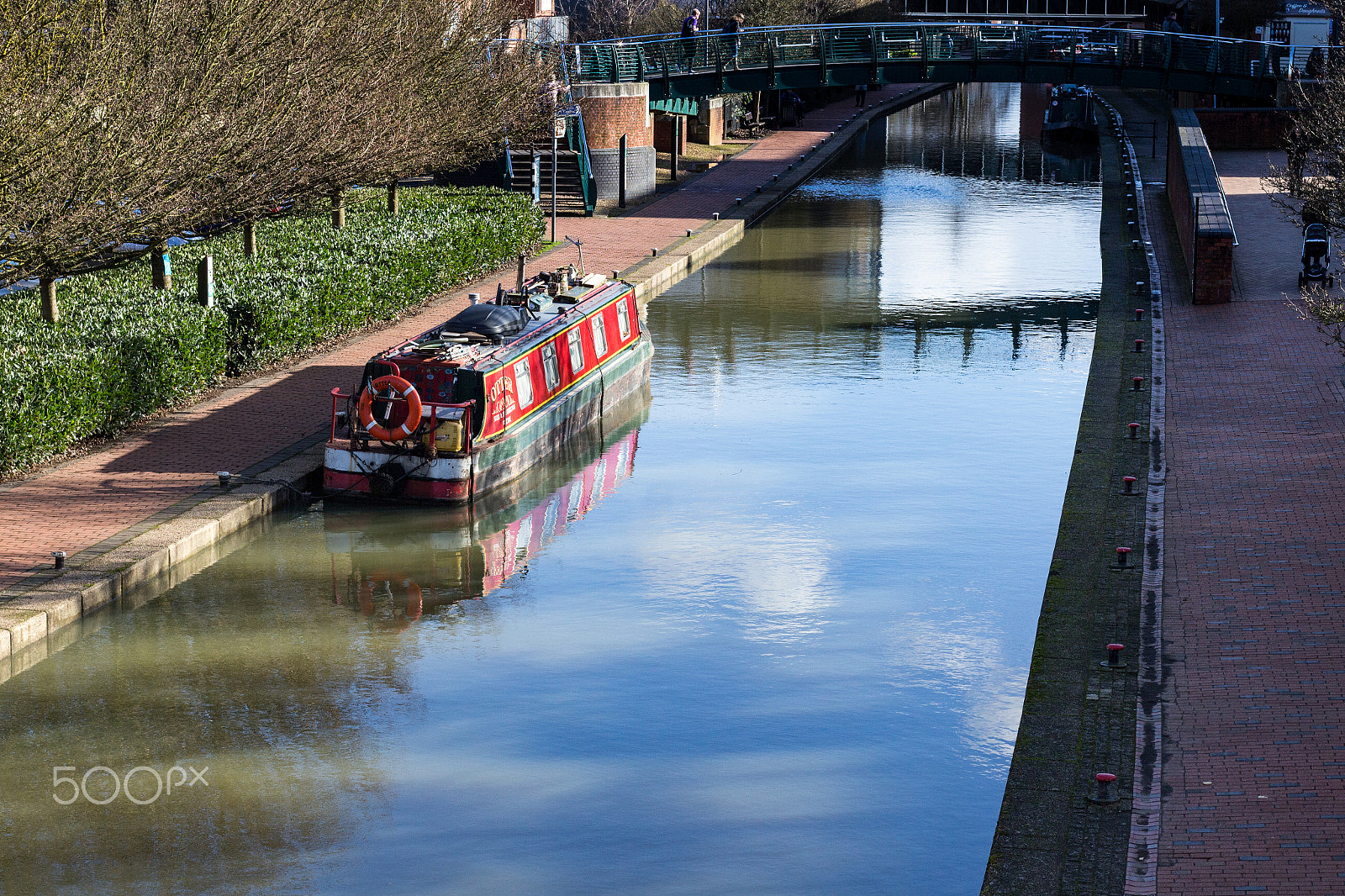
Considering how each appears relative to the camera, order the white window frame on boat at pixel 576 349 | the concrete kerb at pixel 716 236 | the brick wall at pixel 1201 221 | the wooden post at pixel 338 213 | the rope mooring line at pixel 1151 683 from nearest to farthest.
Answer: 1. the rope mooring line at pixel 1151 683
2. the white window frame on boat at pixel 576 349
3. the brick wall at pixel 1201 221
4. the wooden post at pixel 338 213
5. the concrete kerb at pixel 716 236

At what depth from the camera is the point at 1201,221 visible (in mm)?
25734

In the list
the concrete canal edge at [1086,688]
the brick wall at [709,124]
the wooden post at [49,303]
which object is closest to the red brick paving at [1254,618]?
the concrete canal edge at [1086,688]

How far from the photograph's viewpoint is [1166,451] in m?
17.2

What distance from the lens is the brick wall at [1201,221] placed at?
2494cm

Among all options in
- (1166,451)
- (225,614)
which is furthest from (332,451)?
(1166,451)

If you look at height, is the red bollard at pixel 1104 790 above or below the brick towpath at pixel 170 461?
below

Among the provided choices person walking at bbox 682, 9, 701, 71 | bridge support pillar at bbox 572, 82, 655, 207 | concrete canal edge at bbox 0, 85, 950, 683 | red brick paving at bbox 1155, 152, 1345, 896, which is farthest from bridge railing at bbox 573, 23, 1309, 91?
concrete canal edge at bbox 0, 85, 950, 683

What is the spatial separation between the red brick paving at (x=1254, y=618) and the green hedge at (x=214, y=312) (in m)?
11.3

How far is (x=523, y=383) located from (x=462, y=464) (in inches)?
69.0

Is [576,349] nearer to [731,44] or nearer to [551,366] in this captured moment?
[551,366]

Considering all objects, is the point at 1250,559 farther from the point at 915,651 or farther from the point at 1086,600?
the point at 915,651

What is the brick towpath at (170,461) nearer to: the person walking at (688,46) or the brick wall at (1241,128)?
the person walking at (688,46)

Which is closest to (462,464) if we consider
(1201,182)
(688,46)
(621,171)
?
(1201,182)

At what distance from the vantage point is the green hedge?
16.3 m
